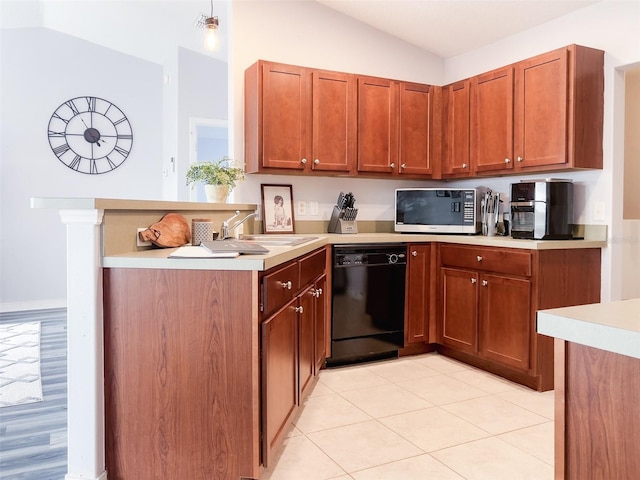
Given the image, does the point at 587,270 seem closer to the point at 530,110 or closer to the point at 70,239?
the point at 530,110

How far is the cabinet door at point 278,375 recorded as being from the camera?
1.87 meters

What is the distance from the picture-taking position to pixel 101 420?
183cm

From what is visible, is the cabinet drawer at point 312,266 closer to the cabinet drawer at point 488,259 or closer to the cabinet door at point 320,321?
the cabinet door at point 320,321

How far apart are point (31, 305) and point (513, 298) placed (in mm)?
5130

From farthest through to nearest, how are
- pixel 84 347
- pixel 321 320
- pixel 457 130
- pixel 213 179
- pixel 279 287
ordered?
pixel 457 130, pixel 321 320, pixel 213 179, pixel 279 287, pixel 84 347

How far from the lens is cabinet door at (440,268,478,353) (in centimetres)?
339

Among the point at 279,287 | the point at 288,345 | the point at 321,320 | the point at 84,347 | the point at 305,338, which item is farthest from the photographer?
the point at 321,320

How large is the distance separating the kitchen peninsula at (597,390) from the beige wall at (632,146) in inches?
118

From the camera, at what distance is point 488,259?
3250 millimetres

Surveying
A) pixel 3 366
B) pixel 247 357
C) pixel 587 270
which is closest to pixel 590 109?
pixel 587 270

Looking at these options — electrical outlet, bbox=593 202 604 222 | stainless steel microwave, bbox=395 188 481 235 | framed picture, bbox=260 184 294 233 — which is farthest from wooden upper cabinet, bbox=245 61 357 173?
electrical outlet, bbox=593 202 604 222

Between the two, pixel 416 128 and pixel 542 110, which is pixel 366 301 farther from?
pixel 542 110

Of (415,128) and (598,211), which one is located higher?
(415,128)

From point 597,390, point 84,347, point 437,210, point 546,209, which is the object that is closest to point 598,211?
point 546,209
